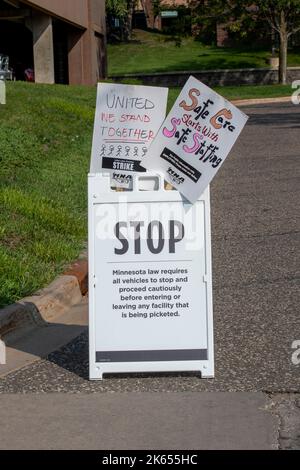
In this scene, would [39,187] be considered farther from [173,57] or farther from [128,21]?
[128,21]

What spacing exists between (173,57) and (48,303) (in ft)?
180

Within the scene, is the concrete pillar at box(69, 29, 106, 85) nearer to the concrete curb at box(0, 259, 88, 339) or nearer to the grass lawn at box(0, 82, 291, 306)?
the grass lawn at box(0, 82, 291, 306)

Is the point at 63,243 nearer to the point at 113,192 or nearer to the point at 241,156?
the point at 113,192

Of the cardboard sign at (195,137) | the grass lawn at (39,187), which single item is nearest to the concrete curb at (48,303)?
the grass lawn at (39,187)

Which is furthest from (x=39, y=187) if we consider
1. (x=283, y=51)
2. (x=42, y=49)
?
(x=283, y=51)

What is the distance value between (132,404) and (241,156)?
45.8 feet

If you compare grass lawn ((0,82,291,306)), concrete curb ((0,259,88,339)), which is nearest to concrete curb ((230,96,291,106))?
grass lawn ((0,82,291,306))

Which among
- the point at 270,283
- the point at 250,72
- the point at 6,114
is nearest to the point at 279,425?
the point at 270,283

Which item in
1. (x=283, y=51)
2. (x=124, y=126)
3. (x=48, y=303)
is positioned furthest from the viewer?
(x=283, y=51)

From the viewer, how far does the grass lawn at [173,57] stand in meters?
56.1

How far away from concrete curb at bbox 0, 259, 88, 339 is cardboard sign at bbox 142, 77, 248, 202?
1.93 m

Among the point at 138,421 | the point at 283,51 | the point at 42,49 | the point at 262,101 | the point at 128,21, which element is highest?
the point at 128,21

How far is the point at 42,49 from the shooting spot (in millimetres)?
34500

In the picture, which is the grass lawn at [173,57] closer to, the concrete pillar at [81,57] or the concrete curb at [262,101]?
the concrete pillar at [81,57]
